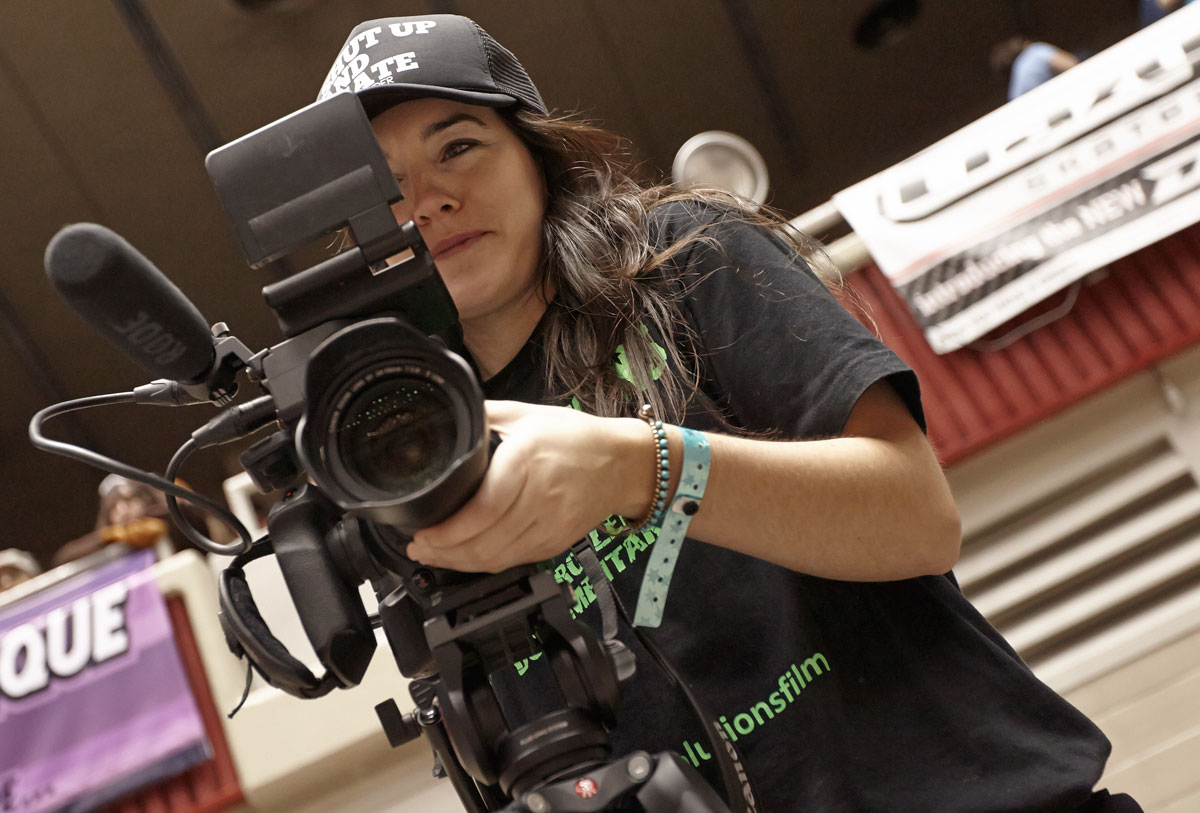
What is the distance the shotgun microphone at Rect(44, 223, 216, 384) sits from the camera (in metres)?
0.63

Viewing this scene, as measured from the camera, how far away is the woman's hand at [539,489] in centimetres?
59

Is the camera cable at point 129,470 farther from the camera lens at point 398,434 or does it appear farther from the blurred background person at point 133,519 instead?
the blurred background person at point 133,519

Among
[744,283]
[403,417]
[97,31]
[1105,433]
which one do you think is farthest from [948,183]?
[97,31]

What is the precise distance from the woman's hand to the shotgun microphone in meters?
0.21

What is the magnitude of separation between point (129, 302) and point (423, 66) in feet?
1.31

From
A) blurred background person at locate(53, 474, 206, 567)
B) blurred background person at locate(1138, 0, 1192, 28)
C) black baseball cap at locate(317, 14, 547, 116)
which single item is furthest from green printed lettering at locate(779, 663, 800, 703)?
blurred background person at locate(1138, 0, 1192, 28)

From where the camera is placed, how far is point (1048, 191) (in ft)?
7.82

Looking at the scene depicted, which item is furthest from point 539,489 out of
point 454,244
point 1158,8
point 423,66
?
point 1158,8

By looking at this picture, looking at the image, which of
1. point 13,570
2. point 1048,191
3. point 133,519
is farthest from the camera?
point 13,570

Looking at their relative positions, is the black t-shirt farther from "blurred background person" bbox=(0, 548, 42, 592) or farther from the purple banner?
"blurred background person" bbox=(0, 548, 42, 592)

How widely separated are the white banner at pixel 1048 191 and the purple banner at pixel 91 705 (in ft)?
6.32

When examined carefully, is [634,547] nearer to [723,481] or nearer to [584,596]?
[584,596]

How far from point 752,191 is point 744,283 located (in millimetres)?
2339

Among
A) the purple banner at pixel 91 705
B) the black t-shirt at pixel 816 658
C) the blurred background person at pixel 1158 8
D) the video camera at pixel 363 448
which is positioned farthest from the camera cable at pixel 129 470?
the blurred background person at pixel 1158 8
